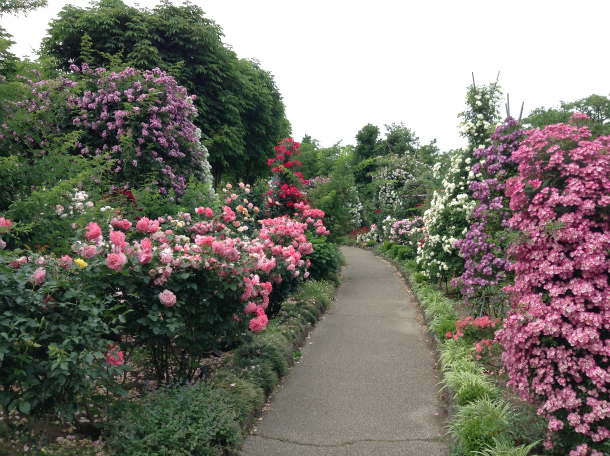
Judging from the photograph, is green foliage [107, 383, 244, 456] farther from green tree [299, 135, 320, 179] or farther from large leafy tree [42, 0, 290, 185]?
green tree [299, 135, 320, 179]

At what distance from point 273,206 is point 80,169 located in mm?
5429

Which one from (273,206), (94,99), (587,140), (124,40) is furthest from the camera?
(124,40)

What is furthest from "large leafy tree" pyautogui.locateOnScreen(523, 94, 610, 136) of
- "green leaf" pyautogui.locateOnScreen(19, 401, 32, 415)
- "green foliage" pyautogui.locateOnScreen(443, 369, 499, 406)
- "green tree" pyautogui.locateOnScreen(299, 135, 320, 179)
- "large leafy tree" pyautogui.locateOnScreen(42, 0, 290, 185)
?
"green leaf" pyautogui.locateOnScreen(19, 401, 32, 415)

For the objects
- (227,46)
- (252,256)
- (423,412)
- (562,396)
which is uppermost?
(227,46)

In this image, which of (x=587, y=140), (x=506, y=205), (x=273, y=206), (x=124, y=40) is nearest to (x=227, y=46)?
(x=124, y=40)

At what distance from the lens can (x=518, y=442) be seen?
3.14 meters

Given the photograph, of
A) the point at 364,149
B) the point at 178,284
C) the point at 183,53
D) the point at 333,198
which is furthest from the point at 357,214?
the point at 178,284

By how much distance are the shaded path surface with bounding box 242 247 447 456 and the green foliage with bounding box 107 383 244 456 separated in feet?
1.30

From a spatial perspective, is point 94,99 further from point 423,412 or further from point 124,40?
point 423,412

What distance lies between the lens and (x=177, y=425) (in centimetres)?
286

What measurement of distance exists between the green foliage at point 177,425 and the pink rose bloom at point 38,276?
113 centimetres

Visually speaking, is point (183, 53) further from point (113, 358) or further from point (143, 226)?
point (113, 358)

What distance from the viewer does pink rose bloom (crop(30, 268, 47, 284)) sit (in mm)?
2297

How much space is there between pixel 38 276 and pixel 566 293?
325 centimetres
